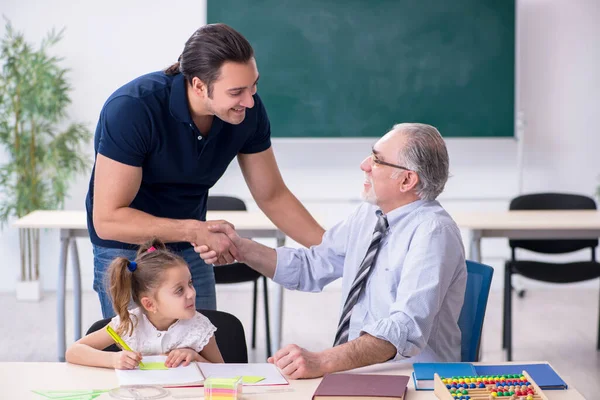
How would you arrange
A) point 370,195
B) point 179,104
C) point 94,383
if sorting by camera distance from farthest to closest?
point 179,104 → point 370,195 → point 94,383

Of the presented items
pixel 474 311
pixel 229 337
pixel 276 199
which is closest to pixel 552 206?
pixel 276 199

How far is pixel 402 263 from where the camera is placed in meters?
2.11

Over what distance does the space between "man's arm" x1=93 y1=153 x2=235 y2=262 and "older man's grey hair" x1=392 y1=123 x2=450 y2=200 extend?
59 cm

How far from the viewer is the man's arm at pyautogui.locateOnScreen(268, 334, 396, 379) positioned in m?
1.77

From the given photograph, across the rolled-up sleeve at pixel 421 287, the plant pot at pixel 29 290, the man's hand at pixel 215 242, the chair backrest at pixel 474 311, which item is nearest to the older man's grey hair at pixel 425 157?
the rolled-up sleeve at pixel 421 287

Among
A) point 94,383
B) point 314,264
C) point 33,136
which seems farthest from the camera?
point 33,136

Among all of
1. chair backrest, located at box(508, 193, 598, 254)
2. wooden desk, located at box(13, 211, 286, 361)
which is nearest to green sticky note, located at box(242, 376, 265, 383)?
wooden desk, located at box(13, 211, 286, 361)

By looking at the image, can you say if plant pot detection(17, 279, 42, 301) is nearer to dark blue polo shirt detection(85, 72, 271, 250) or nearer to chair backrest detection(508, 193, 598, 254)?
chair backrest detection(508, 193, 598, 254)

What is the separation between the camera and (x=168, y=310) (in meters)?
1.97

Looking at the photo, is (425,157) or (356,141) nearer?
(425,157)

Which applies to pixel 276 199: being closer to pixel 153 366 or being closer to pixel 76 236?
pixel 153 366

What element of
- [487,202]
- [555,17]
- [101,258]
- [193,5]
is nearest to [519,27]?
[555,17]

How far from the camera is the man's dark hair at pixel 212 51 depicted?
7.23 feet

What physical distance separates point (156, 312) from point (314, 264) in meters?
0.61
